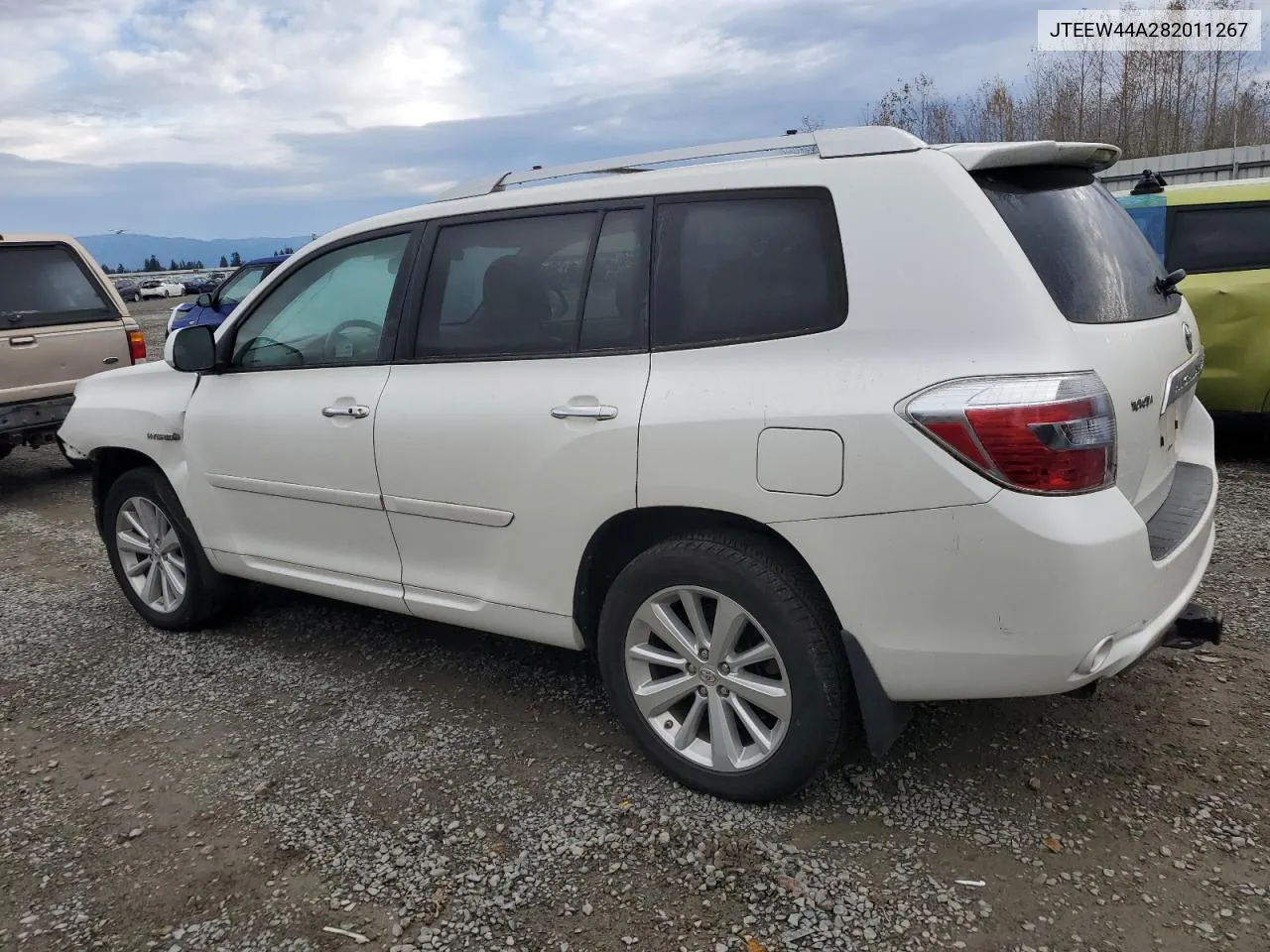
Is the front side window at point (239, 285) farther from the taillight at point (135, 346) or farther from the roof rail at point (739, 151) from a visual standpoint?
the roof rail at point (739, 151)

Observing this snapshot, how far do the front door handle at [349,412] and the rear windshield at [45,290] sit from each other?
539cm

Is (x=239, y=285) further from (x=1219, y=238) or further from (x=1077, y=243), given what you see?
(x=1077, y=243)

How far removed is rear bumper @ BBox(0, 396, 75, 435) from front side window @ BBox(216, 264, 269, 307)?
5.09 meters

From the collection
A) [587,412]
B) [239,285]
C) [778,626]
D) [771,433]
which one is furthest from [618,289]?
[239,285]

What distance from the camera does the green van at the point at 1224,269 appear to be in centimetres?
591

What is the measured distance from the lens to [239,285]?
42.4 ft

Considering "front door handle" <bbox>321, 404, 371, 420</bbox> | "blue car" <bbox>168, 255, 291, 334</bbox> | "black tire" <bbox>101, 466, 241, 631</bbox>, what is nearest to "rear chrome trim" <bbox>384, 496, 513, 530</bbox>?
"front door handle" <bbox>321, 404, 371, 420</bbox>

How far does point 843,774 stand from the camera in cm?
303

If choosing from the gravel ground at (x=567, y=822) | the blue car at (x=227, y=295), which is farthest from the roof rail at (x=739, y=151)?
the blue car at (x=227, y=295)

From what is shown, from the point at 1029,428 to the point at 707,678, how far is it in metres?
1.18

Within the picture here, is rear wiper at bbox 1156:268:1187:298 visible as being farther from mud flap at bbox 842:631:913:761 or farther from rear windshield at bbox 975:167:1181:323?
mud flap at bbox 842:631:913:761

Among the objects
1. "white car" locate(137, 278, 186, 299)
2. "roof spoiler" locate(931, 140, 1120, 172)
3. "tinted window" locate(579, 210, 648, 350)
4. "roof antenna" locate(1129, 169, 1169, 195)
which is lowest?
"tinted window" locate(579, 210, 648, 350)

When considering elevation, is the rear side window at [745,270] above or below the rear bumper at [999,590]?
above

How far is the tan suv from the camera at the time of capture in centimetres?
736
